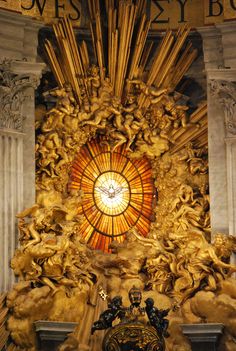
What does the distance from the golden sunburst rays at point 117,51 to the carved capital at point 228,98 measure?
967mm

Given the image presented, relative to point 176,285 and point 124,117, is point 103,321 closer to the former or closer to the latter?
point 176,285

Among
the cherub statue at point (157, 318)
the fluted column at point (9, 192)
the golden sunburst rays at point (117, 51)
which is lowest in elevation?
the cherub statue at point (157, 318)

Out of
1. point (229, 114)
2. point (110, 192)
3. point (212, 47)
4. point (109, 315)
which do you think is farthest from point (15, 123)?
point (109, 315)

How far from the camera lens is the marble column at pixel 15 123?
22.5 meters

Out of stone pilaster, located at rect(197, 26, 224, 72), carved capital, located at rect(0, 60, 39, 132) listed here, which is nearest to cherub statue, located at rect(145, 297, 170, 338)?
carved capital, located at rect(0, 60, 39, 132)

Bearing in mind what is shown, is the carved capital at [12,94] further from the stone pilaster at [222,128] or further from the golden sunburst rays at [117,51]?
the stone pilaster at [222,128]

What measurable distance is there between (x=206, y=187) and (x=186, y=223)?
0.71 metres

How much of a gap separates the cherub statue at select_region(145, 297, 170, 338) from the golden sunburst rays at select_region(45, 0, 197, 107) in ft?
12.6

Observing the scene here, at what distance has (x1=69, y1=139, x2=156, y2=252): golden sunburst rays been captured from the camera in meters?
23.9

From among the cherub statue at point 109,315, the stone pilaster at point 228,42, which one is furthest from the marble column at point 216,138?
the cherub statue at point 109,315

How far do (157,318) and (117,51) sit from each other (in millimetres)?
4597

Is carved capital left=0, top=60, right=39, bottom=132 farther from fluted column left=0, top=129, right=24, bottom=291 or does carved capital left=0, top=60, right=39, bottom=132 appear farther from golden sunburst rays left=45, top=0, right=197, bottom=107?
golden sunburst rays left=45, top=0, right=197, bottom=107

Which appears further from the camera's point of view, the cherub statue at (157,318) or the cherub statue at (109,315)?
the cherub statue at (109,315)

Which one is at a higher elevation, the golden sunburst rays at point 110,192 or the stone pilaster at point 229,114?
the stone pilaster at point 229,114
